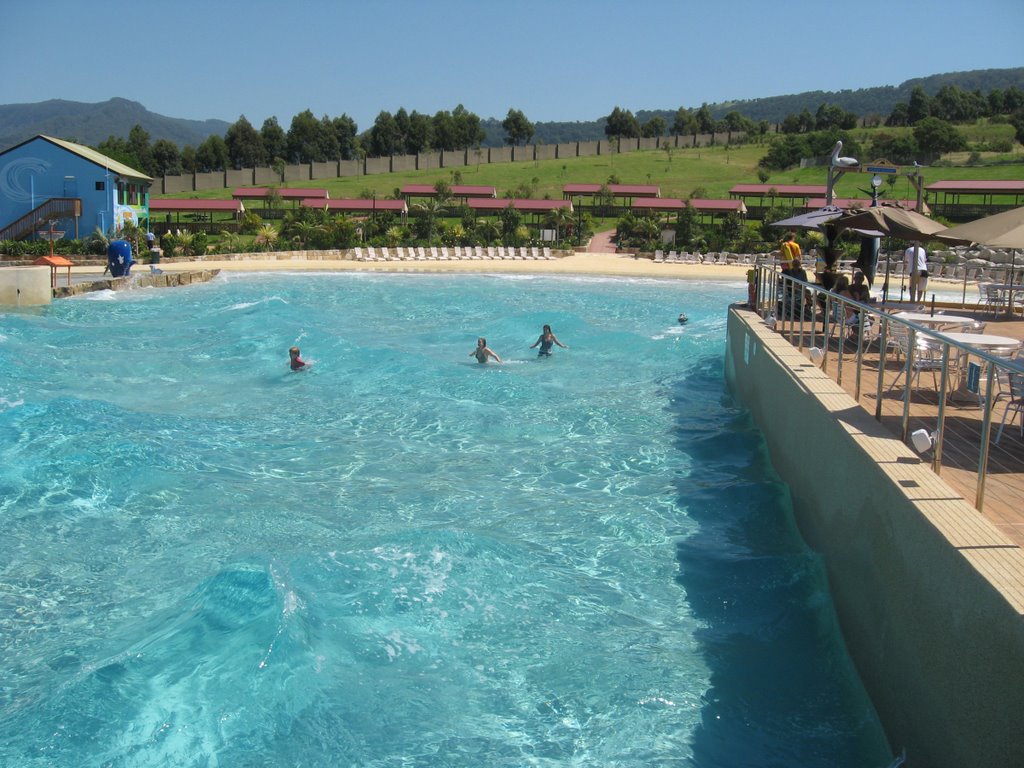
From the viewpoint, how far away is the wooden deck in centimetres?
532

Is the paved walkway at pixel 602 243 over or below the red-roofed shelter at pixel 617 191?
below

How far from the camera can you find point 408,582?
7801 millimetres

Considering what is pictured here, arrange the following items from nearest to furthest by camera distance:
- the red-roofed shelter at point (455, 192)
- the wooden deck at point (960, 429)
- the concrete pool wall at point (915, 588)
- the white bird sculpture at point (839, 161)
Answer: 1. the concrete pool wall at point (915, 588)
2. the wooden deck at point (960, 429)
3. the white bird sculpture at point (839, 161)
4. the red-roofed shelter at point (455, 192)

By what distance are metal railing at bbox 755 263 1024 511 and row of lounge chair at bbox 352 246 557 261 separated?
33.2 m

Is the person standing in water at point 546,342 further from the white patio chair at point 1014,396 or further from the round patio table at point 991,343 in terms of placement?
the white patio chair at point 1014,396

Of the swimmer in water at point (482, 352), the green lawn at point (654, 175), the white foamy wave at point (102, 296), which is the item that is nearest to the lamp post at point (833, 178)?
the swimmer in water at point (482, 352)

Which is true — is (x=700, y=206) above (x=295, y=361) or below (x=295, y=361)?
above

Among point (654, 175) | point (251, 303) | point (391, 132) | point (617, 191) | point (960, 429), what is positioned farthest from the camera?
point (391, 132)

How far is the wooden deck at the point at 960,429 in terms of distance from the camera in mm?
5320

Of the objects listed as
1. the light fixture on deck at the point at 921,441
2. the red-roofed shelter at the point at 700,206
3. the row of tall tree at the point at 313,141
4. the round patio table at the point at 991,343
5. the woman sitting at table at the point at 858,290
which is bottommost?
the light fixture on deck at the point at 921,441

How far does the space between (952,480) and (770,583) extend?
2.30 m

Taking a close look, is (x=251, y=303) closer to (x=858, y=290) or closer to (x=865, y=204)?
(x=858, y=290)

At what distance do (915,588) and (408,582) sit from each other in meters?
4.16

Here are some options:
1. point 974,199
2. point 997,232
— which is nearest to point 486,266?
point 997,232
